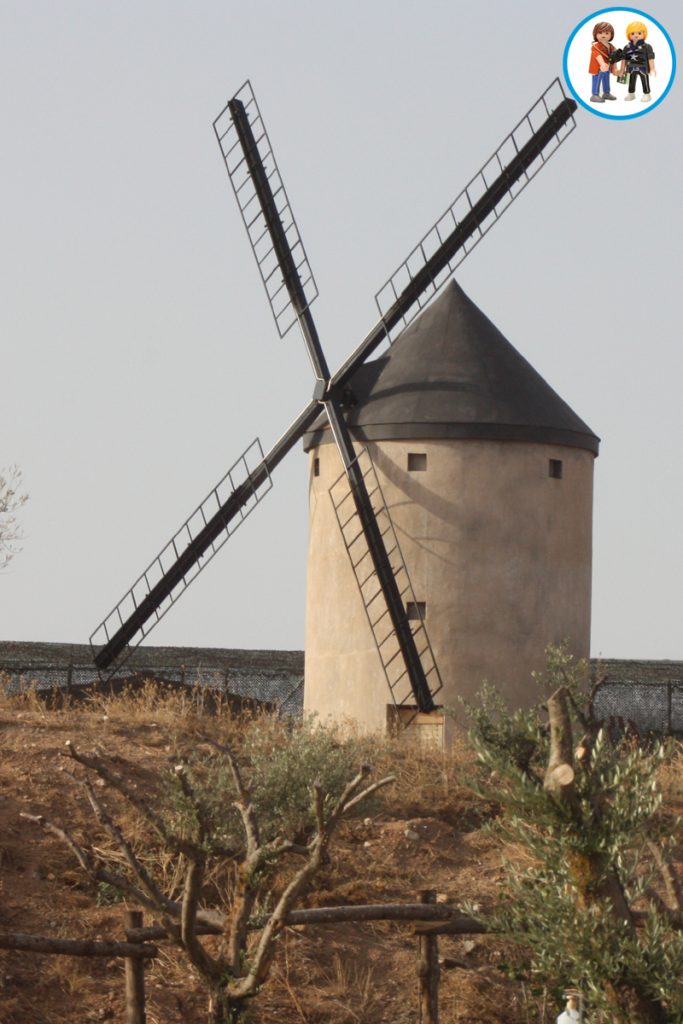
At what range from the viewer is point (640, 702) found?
32281mm

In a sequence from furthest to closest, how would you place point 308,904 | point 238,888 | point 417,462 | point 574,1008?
point 417,462 < point 308,904 < point 238,888 < point 574,1008

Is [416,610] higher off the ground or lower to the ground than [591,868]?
higher

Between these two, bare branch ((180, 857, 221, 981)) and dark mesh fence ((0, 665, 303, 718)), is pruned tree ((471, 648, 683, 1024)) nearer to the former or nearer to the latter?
bare branch ((180, 857, 221, 981))

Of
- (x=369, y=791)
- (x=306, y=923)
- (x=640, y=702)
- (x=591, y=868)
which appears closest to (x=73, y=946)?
(x=306, y=923)

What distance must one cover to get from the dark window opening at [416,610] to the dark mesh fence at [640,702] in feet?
38.5

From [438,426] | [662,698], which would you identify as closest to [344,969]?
[438,426]

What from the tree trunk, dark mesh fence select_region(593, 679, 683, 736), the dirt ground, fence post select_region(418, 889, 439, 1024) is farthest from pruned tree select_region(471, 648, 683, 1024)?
dark mesh fence select_region(593, 679, 683, 736)

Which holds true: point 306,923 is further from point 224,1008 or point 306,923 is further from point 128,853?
point 128,853

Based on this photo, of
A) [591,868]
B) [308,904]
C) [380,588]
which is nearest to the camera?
[591,868]

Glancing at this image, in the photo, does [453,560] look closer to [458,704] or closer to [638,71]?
[458,704]

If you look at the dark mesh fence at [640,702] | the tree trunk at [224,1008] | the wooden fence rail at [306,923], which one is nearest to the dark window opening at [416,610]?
the wooden fence rail at [306,923]

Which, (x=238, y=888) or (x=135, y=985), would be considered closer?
(x=135, y=985)

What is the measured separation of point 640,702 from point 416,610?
44.7 feet

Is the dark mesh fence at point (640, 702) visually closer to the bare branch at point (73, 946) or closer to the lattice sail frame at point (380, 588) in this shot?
the lattice sail frame at point (380, 588)
